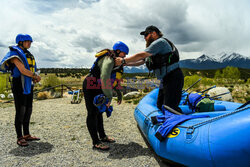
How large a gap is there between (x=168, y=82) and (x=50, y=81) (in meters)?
18.3

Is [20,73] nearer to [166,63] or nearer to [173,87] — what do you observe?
[166,63]

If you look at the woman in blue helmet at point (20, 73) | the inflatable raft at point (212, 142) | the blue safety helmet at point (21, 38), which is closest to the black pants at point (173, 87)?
the inflatable raft at point (212, 142)

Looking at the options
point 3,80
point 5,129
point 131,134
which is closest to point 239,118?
point 131,134

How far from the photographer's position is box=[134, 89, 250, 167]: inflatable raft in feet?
7.71

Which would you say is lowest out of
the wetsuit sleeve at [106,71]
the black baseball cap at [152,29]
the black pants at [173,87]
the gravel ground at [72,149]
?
the gravel ground at [72,149]

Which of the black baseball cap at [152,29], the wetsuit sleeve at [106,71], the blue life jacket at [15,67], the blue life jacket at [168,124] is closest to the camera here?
the blue life jacket at [168,124]

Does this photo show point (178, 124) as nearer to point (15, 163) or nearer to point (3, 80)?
point (15, 163)

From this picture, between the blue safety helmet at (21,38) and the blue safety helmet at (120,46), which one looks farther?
the blue safety helmet at (21,38)

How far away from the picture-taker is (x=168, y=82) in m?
3.71

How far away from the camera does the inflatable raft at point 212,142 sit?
235 centimetres

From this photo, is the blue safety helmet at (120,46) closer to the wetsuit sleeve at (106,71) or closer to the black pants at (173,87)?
the wetsuit sleeve at (106,71)

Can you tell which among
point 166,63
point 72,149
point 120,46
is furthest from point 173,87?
point 72,149

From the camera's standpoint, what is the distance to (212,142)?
2545 mm

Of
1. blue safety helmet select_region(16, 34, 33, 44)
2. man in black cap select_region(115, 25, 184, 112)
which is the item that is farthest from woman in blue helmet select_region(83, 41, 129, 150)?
blue safety helmet select_region(16, 34, 33, 44)
